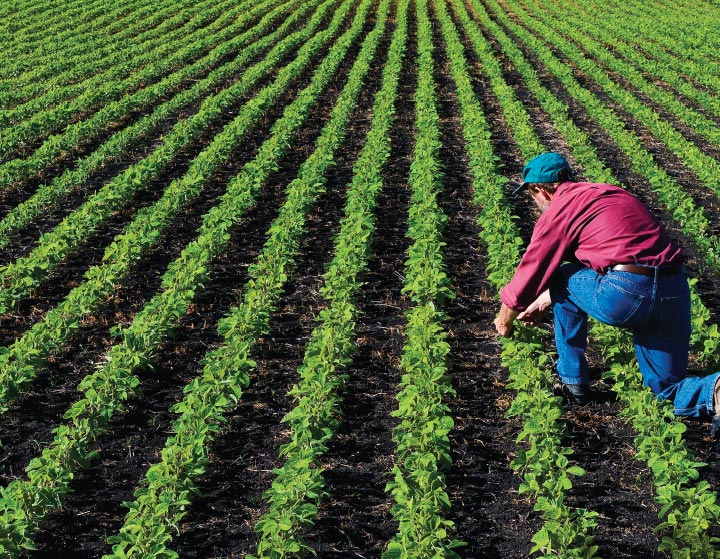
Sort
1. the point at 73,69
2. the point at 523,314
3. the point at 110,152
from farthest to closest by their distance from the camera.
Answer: the point at 73,69 < the point at 110,152 < the point at 523,314

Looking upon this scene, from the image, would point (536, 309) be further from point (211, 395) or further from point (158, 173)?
point (158, 173)

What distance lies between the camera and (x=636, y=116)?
12.6 metres

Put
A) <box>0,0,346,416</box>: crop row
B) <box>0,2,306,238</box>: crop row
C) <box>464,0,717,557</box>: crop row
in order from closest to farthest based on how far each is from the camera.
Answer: <box>464,0,717,557</box>: crop row < <box>0,0,346,416</box>: crop row < <box>0,2,306,238</box>: crop row

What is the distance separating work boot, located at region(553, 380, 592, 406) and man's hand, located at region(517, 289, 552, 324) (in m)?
0.54

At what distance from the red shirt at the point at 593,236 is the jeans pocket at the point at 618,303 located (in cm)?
12

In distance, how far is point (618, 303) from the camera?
3.87 metres

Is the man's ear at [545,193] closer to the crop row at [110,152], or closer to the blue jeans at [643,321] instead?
the blue jeans at [643,321]

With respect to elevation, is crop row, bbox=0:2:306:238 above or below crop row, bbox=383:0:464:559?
below

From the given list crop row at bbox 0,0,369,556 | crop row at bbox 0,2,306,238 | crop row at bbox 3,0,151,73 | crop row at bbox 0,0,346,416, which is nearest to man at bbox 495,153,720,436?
crop row at bbox 0,0,369,556

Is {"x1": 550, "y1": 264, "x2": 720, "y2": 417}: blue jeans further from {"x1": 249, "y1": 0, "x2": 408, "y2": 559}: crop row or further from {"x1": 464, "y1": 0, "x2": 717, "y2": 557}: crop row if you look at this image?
→ {"x1": 249, "y1": 0, "x2": 408, "y2": 559}: crop row

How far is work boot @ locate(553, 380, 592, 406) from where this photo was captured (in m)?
4.64

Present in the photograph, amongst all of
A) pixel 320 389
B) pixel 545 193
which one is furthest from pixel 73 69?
pixel 545 193

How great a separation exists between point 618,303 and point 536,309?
67 cm

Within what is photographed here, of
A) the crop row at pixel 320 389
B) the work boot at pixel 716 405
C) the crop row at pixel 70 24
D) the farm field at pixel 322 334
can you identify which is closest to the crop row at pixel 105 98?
the farm field at pixel 322 334
